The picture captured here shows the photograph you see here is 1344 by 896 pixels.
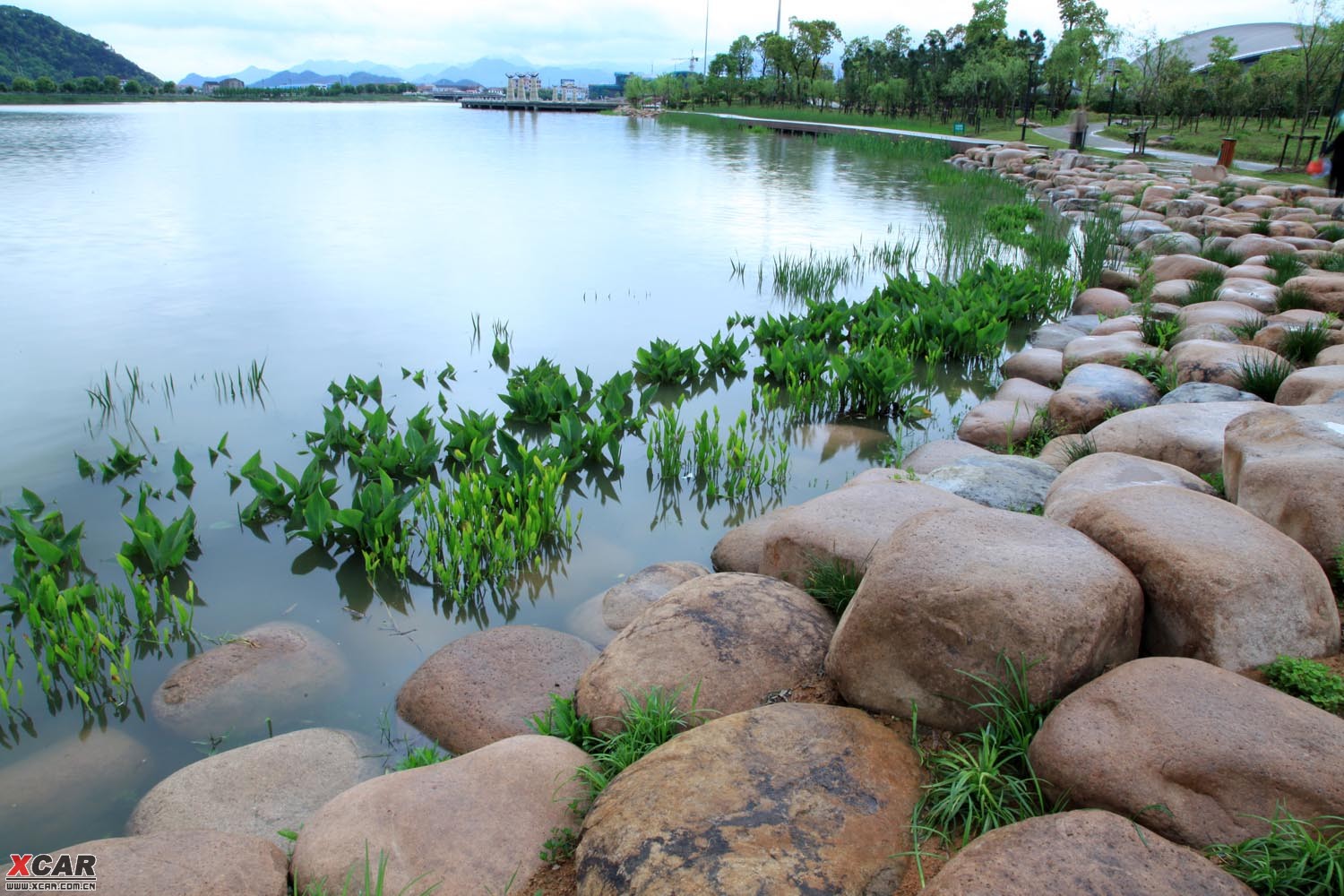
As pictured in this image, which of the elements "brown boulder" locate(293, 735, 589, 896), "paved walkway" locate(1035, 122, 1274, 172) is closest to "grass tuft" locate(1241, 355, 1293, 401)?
"brown boulder" locate(293, 735, 589, 896)

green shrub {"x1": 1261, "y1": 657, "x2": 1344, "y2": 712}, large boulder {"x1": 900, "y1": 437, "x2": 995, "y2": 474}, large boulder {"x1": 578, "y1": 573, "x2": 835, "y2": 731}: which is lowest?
large boulder {"x1": 900, "y1": 437, "x2": 995, "y2": 474}

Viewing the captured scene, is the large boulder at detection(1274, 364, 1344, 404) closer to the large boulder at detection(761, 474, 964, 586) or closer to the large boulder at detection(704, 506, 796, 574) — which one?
the large boulder at detection(761, 474, 964, 586)

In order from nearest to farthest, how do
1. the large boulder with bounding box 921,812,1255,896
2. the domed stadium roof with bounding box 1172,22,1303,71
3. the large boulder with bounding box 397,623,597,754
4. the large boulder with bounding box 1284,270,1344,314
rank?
1. the large boulder with bounding box 921,812,1255,896
2. the large boulder with bounding box 397,623,597,754
3. the large boulder with bounding box 1284,270,1344,314
4. the domed stadium roof with bounding box 1172,22,1303,71

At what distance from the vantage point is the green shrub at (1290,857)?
1.75m

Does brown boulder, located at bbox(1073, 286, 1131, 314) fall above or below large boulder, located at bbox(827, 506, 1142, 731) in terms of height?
below

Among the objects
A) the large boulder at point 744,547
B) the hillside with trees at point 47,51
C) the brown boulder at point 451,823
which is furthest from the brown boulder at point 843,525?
the hillside with trees at point 47,51

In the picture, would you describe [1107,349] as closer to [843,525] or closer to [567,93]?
[843,525]

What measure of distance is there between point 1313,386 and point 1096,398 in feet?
3.92

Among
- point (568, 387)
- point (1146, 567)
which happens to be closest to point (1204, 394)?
point (1146, 567)

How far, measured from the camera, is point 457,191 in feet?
56.7

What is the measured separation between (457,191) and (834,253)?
8.77 m

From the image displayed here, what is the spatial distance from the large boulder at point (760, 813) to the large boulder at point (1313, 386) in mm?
3561

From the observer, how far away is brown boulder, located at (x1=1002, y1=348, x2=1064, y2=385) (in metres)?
6.94

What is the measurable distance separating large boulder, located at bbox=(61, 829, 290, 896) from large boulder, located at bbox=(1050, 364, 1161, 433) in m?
5.09
